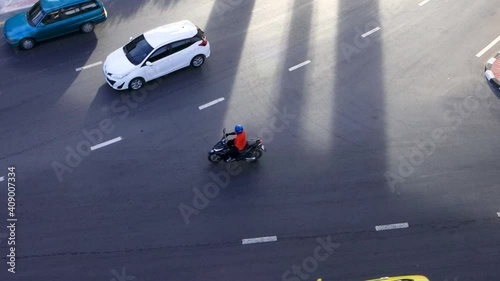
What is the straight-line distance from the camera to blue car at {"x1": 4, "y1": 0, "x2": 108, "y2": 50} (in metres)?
19.4

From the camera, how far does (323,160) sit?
1612 cm

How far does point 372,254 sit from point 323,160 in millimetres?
3616

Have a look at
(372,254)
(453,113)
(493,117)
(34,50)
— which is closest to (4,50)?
(34,50)

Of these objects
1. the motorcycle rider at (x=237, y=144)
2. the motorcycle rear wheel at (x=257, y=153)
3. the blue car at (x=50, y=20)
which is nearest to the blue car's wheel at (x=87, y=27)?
the blue car at (x=50, y=20)

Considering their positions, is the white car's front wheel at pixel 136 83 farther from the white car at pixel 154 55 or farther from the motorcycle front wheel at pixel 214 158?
the motorcycle front wheel at pixel 214 158

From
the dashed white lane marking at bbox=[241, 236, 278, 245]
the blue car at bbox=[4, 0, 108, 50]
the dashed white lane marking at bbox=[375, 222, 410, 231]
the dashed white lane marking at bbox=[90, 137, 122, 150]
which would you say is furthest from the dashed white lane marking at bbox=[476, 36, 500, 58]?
the blue car at bbox=[4, 0, 108, 50]

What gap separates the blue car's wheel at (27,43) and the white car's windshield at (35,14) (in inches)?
27.6

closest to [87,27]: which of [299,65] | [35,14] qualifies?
[35,14]

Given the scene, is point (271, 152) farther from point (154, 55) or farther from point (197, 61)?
point (154, 55)

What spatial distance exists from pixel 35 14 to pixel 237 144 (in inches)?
434

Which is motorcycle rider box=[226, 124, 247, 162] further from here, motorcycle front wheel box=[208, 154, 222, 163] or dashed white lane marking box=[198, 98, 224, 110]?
dashed white lane marking box=[198, 98, 224, 110]

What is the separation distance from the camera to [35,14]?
64.7 ft

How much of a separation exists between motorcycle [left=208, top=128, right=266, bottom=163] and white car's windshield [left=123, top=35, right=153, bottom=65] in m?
4.74

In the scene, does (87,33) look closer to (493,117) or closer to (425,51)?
(425,51)
